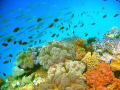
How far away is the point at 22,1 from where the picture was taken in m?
64.6

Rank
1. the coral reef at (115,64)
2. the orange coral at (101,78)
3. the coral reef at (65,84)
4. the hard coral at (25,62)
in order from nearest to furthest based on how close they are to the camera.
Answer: the coral reef at (65,84), the orange coral at (101,78), the coral reef at (115,64), the hard coral at (25,62)

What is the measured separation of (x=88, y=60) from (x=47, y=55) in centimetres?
260

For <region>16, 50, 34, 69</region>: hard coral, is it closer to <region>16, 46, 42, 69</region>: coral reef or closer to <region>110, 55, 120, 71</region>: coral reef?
<region>16, 46, 42, 69</region>: coral reef

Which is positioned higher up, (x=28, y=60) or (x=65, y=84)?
(x=28, y=60)

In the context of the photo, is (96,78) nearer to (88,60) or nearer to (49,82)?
(88,60)

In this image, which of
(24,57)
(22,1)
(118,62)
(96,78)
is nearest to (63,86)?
(96,78)

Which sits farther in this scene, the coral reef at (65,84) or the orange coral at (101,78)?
the orange coral at (101,78)

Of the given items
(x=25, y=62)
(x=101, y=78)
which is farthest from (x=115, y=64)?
(x=25, y=62)

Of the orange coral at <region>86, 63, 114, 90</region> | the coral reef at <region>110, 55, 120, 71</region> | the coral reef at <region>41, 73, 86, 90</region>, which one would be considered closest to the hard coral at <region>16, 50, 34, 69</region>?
the coral reef at <region>41, 73, 86, 90</region>

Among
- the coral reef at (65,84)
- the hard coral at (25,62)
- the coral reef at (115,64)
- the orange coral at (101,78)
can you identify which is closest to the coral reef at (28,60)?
the hard coral at (25,62)

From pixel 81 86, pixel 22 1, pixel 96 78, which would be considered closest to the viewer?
pixel 81 86

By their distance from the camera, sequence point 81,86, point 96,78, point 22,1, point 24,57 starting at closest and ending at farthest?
1. point 81,86
2. point 96,78
3. point 24,57
4. point 22,1

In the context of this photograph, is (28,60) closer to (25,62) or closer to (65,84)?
(25,62)

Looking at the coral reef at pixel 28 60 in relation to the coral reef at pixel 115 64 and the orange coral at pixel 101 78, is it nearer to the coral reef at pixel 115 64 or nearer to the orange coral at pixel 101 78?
the orange coral at pixel 101 78
